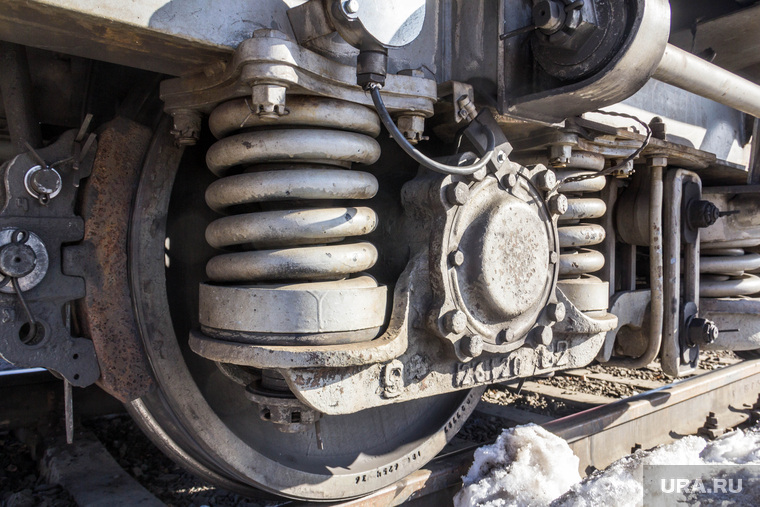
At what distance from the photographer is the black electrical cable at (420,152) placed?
1288 mm

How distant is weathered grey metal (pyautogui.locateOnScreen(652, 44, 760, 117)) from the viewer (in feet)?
6.20

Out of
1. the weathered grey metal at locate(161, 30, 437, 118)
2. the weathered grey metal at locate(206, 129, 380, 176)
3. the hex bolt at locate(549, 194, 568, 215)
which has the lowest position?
the hex bolt at locate(549, 194, 568, 215)

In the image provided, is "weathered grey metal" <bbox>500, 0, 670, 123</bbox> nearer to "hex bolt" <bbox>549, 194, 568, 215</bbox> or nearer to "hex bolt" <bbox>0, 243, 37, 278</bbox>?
"hex bolt" <bbox>549, 194, 568, 215</bbox>

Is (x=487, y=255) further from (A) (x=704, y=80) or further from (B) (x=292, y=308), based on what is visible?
(A) (x=704, y=80)

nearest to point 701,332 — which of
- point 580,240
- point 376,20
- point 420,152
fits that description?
point 580,240

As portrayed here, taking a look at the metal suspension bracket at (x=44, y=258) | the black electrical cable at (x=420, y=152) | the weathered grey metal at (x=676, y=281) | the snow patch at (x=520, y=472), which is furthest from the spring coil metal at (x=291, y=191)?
the weathered grey metal at (x=676, y=281)

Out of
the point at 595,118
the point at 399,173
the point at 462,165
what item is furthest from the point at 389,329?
the point at 595,118

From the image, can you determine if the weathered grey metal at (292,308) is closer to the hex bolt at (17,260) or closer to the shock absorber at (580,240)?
the hex bolt at (17,260)

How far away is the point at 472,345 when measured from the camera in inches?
64.3

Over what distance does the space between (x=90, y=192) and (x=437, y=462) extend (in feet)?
4.66

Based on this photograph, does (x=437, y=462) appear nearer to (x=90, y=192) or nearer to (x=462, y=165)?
(x=462, y=165)

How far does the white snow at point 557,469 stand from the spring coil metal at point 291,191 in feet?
2.68

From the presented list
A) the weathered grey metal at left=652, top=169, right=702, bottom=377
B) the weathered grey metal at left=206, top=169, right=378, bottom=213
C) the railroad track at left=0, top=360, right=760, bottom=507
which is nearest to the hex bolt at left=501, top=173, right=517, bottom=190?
the weathered grey metal at left=206, top=169, right=378, bottom=213

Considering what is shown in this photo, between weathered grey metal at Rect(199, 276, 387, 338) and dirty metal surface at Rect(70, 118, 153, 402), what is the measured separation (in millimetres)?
338
